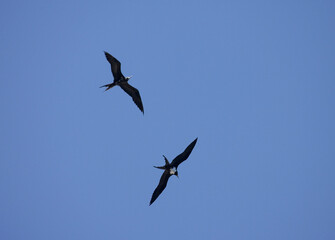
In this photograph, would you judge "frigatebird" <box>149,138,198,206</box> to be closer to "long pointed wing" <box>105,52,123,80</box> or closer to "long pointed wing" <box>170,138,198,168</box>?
"long pointed wing" <box>170,138,198,168</box>

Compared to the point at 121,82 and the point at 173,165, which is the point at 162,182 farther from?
the point at 121,82

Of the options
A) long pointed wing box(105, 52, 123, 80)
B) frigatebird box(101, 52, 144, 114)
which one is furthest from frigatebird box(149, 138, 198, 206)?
long pointed wing box(105, 52, 123, 80)

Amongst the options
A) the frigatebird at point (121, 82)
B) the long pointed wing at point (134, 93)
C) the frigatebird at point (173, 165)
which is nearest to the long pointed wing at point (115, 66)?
the frigatebird at point (121, 82)

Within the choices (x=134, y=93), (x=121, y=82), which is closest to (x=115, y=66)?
(x=121, y=82)

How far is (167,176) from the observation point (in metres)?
19.0

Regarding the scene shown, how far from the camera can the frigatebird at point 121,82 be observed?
64.6ft

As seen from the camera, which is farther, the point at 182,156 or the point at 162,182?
the point at 162,182

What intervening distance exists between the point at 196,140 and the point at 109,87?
19.5 feet

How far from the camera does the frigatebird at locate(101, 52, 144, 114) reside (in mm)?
19700

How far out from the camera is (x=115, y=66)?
65.3 feet

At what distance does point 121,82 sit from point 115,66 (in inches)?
48.8

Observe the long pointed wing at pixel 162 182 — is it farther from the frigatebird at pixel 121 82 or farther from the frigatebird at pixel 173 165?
the frigatebird at pixel 121 82

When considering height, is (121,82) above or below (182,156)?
above

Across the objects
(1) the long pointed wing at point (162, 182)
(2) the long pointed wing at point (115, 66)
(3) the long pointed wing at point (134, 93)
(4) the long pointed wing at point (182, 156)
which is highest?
(2) the long pointed wing at point (115, 66)
